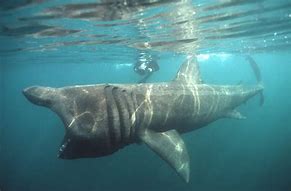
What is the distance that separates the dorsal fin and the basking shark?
0.28 meters

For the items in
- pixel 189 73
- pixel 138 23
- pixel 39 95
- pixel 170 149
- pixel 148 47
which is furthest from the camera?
pixel 148 47

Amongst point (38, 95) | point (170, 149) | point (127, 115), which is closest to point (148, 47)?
point (170, 149)

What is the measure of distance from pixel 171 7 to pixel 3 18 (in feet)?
24.5

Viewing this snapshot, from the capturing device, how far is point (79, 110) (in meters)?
8.54

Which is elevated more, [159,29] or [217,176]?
[159,29]

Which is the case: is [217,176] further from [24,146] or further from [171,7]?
[24,146]

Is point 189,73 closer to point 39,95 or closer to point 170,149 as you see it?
point 170,149

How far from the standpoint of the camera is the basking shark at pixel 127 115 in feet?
27.6

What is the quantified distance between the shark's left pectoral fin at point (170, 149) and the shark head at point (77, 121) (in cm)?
124

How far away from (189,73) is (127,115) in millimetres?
4688

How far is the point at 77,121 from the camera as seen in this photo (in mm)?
8383

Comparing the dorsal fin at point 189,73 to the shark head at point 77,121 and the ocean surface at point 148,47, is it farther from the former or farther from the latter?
the shark head at point 77,121

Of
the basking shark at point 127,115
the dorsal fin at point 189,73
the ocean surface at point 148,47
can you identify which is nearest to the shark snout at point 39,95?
the basking shark at point 127,115

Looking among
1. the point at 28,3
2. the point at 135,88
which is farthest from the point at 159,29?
the point at 135,88
